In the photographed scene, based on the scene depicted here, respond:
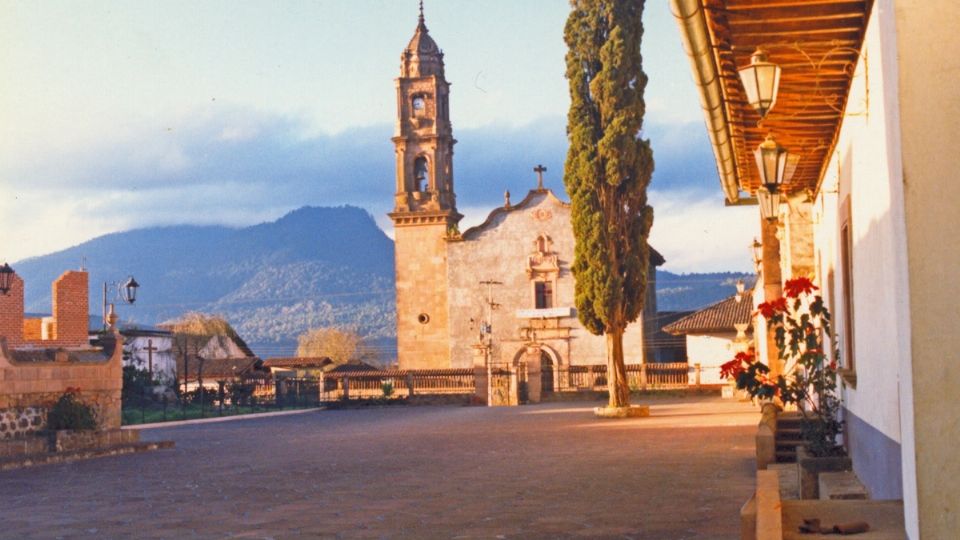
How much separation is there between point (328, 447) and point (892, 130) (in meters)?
18.0

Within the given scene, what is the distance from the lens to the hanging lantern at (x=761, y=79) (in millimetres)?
7699

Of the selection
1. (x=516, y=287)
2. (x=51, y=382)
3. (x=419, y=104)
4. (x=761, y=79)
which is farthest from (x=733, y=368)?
(x=419, y=104)

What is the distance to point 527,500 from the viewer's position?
11.8m

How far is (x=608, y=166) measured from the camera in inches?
1340

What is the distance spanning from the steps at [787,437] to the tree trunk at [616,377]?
1654cm

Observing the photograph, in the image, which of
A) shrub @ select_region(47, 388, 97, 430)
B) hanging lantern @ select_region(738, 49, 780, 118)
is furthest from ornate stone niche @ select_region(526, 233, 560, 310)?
hanging lantern @ select_region(738, 49, 780, 118)

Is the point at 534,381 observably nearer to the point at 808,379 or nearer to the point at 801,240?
the point at 801,240

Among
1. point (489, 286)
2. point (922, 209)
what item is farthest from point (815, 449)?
point (489, 286)

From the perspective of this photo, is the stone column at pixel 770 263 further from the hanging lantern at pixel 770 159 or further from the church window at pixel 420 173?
the church window at pixel 420 173

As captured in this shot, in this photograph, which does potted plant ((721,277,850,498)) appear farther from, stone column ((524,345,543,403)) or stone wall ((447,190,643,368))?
stone wall ((447,190,643,368))

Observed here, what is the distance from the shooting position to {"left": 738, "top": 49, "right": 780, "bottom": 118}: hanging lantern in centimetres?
770

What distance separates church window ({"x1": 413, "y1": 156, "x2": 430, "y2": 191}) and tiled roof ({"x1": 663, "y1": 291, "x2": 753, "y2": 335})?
16.2 m

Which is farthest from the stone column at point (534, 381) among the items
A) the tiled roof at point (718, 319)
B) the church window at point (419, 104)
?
the church window at point (419, 104)

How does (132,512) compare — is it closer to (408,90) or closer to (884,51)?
(884,51)
